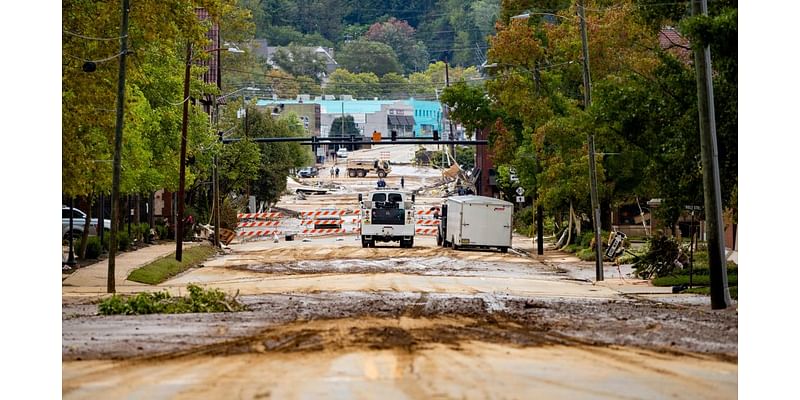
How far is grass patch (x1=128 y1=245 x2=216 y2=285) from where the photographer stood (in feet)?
139

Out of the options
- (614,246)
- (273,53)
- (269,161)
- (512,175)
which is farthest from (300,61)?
(614,246)

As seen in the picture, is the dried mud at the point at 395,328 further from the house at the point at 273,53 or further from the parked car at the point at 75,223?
the house at the point at 273,53

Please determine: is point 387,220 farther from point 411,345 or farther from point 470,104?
point 411,345

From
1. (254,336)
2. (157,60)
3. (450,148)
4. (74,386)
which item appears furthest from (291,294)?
(450,148)

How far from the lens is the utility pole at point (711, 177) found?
86.2ft

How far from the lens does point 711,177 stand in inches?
1037

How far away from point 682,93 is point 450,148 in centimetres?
13954

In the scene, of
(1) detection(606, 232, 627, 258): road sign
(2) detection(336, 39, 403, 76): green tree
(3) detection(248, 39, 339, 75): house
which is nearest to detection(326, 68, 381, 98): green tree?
(3) detection(248, 39, 339, 75): house

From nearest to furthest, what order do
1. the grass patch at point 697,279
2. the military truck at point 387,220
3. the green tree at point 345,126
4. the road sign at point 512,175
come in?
1. the grass patch at point 697,279
2. the military truck at point 387,220
3. the road sign at point 512,175
4. the green tree at point 345,126

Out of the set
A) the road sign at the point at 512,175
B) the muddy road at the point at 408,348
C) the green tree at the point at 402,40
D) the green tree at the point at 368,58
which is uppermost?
the green tree at the point at 368,58

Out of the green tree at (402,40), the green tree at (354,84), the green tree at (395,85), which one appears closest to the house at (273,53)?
the green tree at (354,84)

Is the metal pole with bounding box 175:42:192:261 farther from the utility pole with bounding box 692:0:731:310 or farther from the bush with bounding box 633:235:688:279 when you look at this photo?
the utility pole with bounding box 692:0:731:310

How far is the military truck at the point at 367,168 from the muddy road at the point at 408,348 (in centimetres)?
12981
